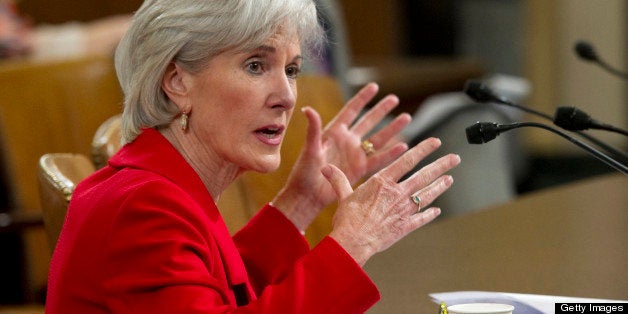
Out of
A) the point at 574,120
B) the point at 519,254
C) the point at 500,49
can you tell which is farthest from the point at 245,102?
the point at 500,49

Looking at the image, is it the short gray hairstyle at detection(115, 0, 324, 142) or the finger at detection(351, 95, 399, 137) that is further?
the finger at detection(351, 95, 399, 137)

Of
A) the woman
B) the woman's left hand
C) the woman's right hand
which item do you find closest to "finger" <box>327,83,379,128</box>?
the woman's left hand

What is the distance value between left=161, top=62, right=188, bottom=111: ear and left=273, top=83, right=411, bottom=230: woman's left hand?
14.8 inches

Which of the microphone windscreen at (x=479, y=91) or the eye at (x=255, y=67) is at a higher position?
the eye at (x=255, y=67)

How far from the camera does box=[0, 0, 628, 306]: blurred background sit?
207 inches

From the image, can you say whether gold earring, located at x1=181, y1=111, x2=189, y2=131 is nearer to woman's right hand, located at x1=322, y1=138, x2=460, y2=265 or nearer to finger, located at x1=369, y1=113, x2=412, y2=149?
woman's right hand, located at x1=322, y1=138, x2=460, y2=265

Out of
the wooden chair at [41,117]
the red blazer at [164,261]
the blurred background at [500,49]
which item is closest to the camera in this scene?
the red blazer at [164,261]

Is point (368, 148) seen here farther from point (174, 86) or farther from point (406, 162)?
point (174, 86)

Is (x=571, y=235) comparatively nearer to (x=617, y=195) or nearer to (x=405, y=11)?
(x=617, y=195)

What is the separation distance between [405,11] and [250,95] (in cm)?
610

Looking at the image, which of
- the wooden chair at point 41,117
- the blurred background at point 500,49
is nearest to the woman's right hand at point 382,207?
the wooden chair at point 41,117

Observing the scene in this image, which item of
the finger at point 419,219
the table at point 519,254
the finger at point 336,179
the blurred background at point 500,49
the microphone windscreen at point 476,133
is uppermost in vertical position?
the blurred background at point 500,49

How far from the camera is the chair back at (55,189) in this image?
5.04 feet

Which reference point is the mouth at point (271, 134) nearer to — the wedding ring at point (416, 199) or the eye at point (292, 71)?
the eye at point (292, 71)
